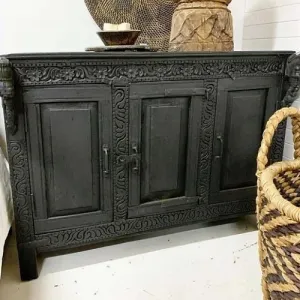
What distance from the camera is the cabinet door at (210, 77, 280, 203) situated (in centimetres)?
143

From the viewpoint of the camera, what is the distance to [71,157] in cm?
128

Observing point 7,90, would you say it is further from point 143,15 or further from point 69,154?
point 143,15

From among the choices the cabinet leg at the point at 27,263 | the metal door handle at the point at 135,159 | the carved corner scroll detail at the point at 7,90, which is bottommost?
the cabinet leg at the point at 27,263

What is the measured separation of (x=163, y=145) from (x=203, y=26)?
51 centimetres

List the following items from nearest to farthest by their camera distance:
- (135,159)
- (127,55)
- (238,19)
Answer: (127,55) < (135,159) < (238,19)

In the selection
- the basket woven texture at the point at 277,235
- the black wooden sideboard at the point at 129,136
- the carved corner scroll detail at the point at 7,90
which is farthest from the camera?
the black wooden sideboard at the point at 129,136

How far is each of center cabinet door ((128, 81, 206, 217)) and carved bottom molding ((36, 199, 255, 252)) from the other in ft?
0.14

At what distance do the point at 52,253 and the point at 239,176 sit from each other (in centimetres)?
85

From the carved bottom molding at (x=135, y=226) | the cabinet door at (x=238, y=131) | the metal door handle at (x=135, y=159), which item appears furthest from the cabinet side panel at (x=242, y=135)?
the metal door handle at (x=135, y=159)

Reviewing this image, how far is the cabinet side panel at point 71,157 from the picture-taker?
123 cm

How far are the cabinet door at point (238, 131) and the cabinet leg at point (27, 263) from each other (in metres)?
0.74

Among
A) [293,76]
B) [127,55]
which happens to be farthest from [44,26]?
[293,76]

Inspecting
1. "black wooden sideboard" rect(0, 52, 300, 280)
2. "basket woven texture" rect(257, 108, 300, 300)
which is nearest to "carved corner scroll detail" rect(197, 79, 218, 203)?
"black wooden sideboard" rect(0, 52, 300, 280)

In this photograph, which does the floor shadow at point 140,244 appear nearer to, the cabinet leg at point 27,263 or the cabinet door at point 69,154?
the cabinet leg at point 27,263
